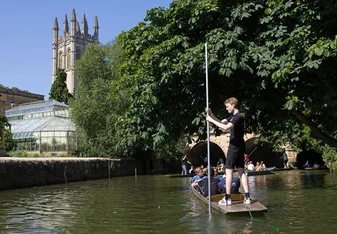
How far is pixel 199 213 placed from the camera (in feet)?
29.4

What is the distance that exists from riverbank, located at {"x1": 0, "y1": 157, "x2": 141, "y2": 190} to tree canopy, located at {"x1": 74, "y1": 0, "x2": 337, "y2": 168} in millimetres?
8352

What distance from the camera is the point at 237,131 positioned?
8.00m

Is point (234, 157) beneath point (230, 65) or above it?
beneath

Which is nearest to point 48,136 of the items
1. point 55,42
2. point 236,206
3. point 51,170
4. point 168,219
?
point 51,170

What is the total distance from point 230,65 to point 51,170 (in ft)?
52.0

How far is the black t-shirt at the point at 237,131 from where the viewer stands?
794cm

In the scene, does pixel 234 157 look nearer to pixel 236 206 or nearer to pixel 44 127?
pixel 236 206

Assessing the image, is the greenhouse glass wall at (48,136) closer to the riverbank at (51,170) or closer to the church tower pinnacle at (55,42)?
the riverbank at (51,170)

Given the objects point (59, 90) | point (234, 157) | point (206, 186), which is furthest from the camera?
point (59, 90)

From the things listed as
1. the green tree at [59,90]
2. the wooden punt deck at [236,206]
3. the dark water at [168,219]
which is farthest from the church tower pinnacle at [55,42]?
the wooden punt deck at [236,206]

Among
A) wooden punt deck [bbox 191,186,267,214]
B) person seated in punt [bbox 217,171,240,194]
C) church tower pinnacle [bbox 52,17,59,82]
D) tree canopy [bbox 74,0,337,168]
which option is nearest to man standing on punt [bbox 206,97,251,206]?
wooden punt deck [bbox 191,186,267,214]

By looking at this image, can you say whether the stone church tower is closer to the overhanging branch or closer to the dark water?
the overhanging branch

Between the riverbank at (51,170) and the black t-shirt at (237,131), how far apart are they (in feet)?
46.1

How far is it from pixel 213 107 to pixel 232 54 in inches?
79.4
